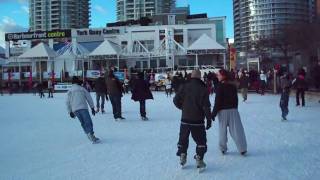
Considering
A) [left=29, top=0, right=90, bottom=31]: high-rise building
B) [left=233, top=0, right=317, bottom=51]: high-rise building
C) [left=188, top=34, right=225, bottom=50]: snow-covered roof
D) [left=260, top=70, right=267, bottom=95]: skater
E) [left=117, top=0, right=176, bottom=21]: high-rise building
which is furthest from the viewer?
[left=117, top=0, right=176, bottom=21]: high-rise building

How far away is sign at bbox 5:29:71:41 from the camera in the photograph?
72875 mm

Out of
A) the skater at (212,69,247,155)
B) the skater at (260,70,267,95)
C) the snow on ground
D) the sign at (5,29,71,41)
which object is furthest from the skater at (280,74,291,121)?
the sign at (5,29,71,41)

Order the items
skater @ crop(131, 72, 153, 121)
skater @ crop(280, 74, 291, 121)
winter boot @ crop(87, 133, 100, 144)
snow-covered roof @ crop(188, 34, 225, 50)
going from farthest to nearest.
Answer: snow-covered roof @ crop(188, 34, 225, 50), skater @ crop(131, 72, 153, 121), skater @ crop(280, 74, 291, 121), winter boot @ crop(87, 133, 100, 144)

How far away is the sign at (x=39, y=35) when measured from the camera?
72.9m

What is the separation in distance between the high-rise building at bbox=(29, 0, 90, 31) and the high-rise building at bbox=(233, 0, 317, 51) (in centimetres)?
5346

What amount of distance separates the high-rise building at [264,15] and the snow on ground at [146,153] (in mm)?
57640

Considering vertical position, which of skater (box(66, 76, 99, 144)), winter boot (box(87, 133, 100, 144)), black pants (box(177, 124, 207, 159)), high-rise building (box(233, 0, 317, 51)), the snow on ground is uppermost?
high-rise building (box(233, 0, 317, 51))

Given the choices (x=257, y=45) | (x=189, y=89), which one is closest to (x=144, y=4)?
(x=257, y=45)

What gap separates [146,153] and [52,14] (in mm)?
129693

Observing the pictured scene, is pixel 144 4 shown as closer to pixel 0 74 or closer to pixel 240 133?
pixel 0 74

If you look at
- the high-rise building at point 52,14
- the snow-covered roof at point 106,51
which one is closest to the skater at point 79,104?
the snow-covered roof at point 106,51

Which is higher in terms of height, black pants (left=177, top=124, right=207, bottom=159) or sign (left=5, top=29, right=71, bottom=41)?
sign (left=5, top=29, right=71, bottom=41)

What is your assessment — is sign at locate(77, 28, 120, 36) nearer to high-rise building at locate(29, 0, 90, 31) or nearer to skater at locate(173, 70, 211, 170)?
high-rise building at locate(29, 0, 90, 31)

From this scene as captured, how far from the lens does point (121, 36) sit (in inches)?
2662
